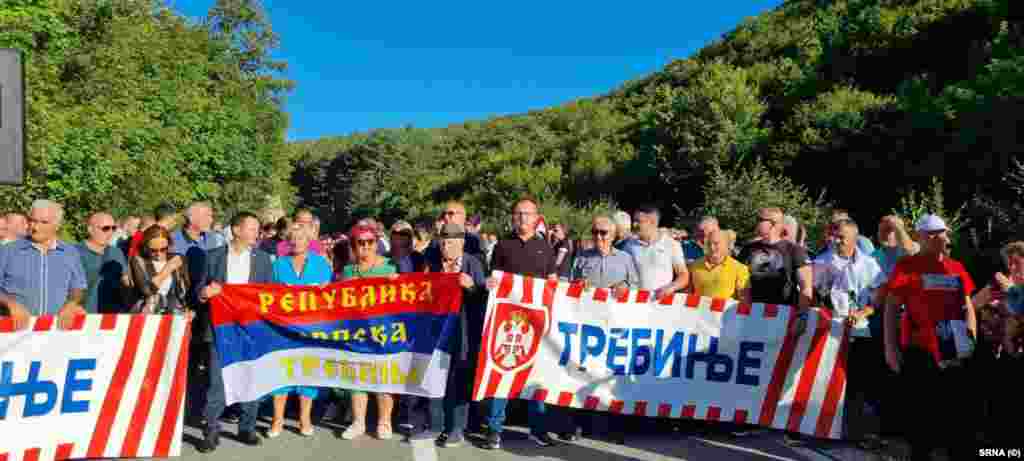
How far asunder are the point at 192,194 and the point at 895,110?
28.9 meters

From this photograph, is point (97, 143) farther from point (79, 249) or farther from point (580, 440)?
point (580, 440)

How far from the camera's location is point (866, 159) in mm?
22953

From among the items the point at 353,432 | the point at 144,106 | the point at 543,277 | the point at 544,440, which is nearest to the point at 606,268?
the point at 543,277

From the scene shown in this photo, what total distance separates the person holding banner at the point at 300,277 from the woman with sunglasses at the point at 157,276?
0.78 meters

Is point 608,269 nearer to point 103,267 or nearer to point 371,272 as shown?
point 371,272

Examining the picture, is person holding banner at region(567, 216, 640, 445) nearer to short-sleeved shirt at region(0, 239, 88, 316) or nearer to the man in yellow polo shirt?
the man in yellow polo shirt

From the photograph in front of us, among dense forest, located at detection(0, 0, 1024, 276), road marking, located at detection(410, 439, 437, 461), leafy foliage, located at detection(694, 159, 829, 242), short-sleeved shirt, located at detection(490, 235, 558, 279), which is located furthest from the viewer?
leafy foliage, located at detection(694, 159, 829, 242)

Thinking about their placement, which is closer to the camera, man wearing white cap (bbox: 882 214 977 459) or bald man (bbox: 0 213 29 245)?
man wearing white cap (bbox: 882 214 977 459)

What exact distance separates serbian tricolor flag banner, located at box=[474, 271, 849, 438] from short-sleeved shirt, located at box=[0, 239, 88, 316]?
3274 millimetres

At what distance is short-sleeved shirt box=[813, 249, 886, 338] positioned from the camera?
7.07 meters

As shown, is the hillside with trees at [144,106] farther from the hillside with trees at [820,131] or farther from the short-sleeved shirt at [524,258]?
the short-sleeved shirt at [524,258]

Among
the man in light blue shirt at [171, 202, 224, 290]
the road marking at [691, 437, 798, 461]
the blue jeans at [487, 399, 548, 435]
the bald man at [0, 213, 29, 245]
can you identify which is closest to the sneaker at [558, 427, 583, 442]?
the blue jeans at [487, 399, 548, 435]

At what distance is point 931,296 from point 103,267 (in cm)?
664

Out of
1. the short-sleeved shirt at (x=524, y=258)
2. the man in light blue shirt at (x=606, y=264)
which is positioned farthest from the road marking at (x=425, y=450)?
the man in light blue shirt at (x=606, y=264)
